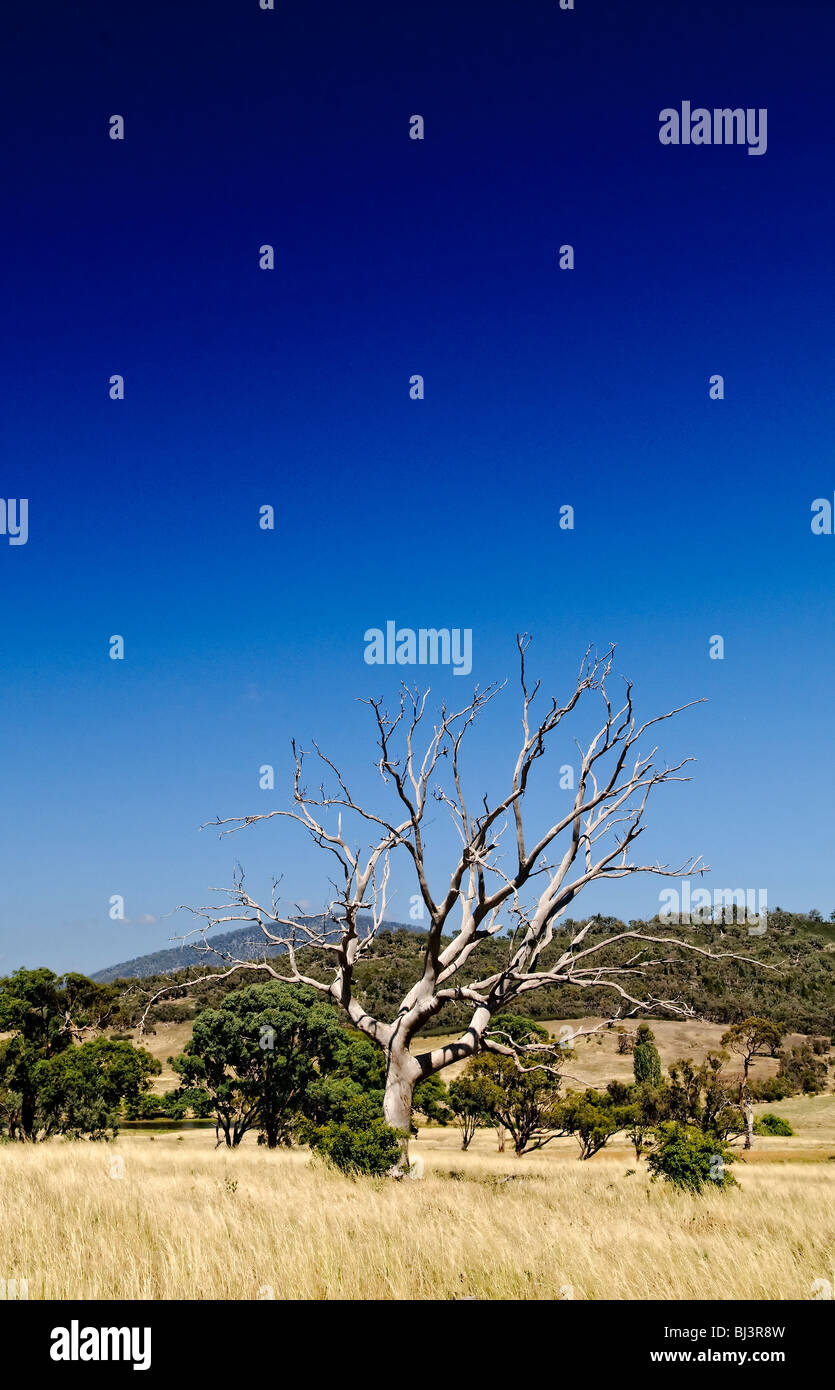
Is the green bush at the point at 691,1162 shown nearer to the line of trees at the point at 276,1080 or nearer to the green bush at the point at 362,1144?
the green bush at the point at 362,1144

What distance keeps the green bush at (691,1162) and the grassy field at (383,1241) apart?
0.67 meters

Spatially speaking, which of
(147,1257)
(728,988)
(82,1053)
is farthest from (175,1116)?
(728,988)

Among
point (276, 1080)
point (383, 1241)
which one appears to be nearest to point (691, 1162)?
point (383, 1241)

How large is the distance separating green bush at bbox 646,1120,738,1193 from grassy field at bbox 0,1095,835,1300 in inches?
26.5

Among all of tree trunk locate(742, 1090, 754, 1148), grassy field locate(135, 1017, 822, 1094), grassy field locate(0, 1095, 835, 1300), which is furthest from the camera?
grassy field locate(135, 1017, 822, 1094)

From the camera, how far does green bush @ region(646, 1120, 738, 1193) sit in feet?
46.5

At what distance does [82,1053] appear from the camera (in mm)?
29359

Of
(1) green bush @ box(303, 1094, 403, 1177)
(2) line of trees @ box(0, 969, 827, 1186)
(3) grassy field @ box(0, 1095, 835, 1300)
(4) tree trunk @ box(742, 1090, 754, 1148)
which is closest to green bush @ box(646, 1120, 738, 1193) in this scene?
(3) grassy field @ box(0, 1095, 835, 1300)

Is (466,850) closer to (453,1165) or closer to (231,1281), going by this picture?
(231,1281)

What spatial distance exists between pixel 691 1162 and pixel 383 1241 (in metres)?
8.37

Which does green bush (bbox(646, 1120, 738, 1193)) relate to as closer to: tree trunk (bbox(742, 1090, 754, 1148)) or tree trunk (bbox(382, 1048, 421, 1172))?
tree trunk (bbox(382, 1048, 421, 1172))

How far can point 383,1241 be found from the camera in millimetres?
7918

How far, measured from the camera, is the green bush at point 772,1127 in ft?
156

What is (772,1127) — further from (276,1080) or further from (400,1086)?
(400,1086)
